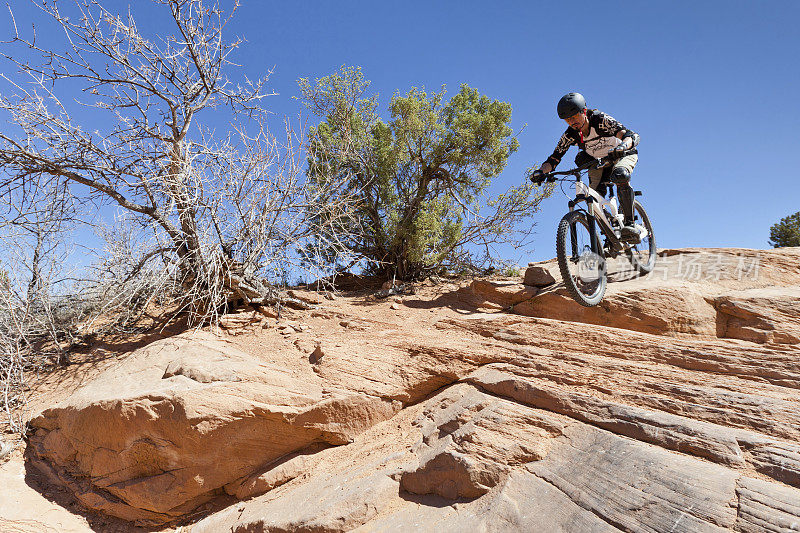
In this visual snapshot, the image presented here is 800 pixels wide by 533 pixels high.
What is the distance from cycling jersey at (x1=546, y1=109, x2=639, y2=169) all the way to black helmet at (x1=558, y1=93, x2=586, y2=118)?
31 centimetres

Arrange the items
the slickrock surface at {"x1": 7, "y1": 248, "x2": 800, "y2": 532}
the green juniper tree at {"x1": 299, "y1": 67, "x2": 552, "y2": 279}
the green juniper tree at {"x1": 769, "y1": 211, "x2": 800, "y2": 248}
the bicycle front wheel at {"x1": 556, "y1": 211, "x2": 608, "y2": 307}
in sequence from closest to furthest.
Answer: the slickrock surface at {"x1": 7, "y1": 248, "x2": 800, "y2": 532} < the bicycle front wheel at {"x1": 556, "y1": 211, "x2": 608, "y2": 307} < the green juniper tree at {"x1": 299, "y1": 67, "x2": 552, "y2": 279} < the green juniper tree at {"x1": 769, "y1": 211, "x2": 800, "y2": 248}

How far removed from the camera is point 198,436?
4.18 m

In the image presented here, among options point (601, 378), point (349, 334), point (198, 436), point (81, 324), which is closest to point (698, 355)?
point (601, 378)

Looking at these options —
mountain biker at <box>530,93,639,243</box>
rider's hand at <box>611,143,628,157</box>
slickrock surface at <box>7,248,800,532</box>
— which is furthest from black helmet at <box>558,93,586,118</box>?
slickrock surface at <box>7,248,800,532</box>

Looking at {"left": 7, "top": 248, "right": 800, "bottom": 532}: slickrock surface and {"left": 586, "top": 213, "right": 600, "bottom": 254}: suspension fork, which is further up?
{"left": 586, "top": 213, "right": 600, "bottom": 254}: suspension fork

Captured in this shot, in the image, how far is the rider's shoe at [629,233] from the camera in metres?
5.13

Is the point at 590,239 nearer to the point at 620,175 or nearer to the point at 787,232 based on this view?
the point at 620,175

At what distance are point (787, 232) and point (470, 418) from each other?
58.2 ft

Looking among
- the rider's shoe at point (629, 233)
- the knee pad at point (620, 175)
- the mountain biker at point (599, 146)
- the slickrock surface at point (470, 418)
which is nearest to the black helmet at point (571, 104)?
the mountain biker at point (599, 146)

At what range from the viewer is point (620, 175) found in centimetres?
500

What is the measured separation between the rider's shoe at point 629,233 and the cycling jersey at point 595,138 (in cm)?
89

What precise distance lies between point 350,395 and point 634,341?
109 inches

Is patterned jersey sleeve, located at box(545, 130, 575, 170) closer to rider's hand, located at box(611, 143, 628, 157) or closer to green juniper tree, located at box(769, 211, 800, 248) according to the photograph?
rider's hand, located at box(611, 143, 628, 157)

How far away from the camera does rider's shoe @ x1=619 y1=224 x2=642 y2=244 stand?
16.8ft
